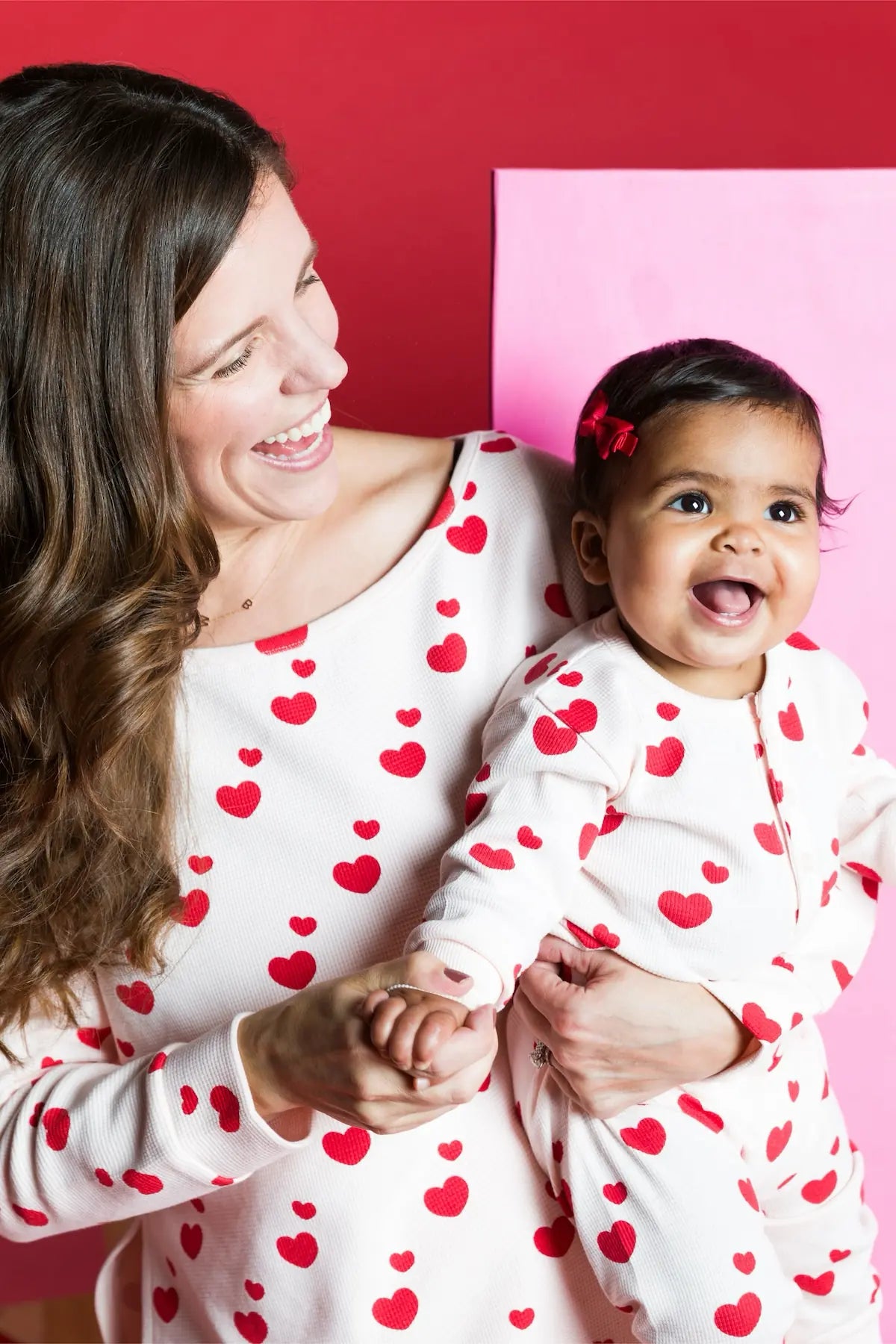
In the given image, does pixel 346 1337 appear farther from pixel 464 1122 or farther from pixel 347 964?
pixel 347 964

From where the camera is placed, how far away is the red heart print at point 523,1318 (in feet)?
4.68

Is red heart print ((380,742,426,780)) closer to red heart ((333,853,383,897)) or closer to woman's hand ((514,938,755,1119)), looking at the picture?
red heart ((333,853,383,897))

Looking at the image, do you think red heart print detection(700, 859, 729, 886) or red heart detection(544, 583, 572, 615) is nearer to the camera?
red heart print detection(700, 859, 729, 886)

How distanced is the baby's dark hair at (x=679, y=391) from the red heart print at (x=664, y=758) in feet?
0.84

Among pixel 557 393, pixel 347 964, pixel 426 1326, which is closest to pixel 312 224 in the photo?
pixel 557 393

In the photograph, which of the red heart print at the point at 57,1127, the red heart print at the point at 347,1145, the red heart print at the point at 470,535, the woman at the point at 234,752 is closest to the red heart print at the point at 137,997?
the woman at the point at 234,752

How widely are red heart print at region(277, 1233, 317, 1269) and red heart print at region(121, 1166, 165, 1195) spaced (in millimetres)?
159

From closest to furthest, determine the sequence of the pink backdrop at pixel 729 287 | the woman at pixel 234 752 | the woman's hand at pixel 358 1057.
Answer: the woman's hand at pixel 358 1057 → the woman at pixel 234 752 → the pink backdrop at pixel 729 287

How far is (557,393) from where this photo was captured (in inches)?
68.2

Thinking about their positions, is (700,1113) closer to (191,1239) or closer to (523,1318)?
(523,1318)

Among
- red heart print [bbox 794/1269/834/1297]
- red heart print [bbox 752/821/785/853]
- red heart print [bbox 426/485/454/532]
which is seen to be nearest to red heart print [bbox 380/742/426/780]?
red heart print [bbox 426/485/454/532]

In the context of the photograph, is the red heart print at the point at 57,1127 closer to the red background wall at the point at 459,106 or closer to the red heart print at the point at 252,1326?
the red heart print at the point at 252,1326

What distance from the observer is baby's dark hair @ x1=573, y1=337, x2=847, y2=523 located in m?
1.38

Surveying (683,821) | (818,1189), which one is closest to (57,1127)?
(683,821)
